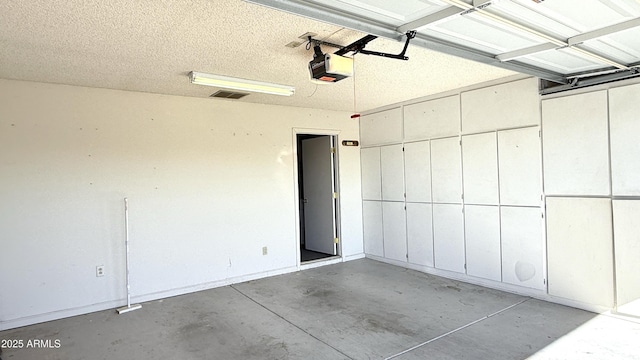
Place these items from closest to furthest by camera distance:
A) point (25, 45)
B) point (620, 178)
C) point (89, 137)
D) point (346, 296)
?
point (25, 45), point (620, 178), point (89, 137), point (346, 296)

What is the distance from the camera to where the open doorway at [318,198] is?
6457 mm

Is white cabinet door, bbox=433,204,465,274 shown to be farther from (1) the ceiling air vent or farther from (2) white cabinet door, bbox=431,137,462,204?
(1) the ceiling air vent

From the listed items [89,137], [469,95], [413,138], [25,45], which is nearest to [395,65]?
[469,95]

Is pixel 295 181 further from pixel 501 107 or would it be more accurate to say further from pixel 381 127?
pixel 501 107

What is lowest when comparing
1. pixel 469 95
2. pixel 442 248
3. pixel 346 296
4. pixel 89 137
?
pixel 346 296

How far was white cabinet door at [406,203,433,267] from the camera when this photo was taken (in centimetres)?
536

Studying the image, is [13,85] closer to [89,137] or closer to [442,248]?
[89,137]

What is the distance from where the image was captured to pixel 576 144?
3832 mm

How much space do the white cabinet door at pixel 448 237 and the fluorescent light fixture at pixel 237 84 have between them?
8.82ft

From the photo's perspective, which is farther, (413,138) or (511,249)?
(413,138)

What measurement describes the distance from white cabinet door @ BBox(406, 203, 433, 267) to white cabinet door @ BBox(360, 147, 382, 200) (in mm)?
729

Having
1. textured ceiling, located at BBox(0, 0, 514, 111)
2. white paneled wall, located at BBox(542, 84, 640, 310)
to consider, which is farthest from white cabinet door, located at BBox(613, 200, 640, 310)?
textured ceiling, located at BBox(0, 0, 514, 111)

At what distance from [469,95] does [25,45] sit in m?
4.71

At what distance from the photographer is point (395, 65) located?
3697 millimetres
